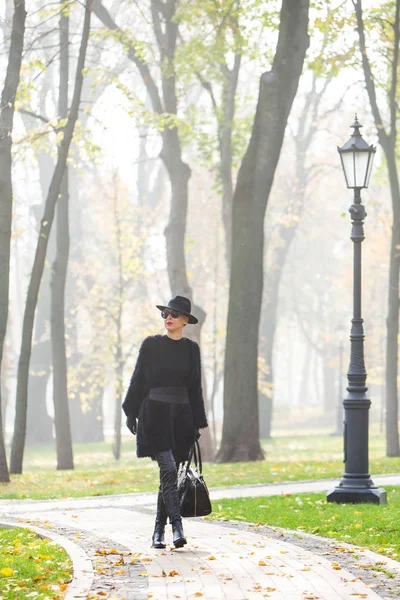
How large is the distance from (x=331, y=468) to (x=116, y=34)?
10.2 meters

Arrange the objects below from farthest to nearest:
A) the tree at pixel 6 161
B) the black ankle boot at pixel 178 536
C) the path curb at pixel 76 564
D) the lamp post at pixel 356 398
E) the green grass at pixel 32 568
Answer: the tree at pixel 6 161, the lamp post at pixel 356 398, the black ankle boot at pixel 178 536, the green grass at pixel 32 568, the path curb at pixel 76 564

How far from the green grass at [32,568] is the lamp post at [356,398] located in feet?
13.7

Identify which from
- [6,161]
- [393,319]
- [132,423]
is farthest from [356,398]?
[393,319]

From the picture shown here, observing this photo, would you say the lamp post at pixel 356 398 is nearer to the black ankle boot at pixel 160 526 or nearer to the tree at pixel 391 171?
the black ankle boot at pixel 160 526

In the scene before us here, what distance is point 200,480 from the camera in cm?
952

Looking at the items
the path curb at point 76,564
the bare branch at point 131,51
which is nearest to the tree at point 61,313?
the bare branch at point 131,51

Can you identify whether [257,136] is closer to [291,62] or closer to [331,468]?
[291,62]

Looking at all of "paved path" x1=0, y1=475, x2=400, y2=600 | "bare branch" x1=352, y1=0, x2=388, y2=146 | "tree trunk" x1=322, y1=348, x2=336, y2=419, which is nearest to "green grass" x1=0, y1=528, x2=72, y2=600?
"paved path" x1=0, y1=475, x2=400, y2=600

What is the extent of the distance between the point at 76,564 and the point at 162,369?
1.69 m

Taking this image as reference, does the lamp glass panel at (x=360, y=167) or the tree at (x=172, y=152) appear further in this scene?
the tree at (x=172, y=152)

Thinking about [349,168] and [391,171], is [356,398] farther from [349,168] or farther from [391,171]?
[391,171]

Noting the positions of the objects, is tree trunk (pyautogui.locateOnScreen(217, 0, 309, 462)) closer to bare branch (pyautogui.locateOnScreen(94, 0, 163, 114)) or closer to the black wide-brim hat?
bare branch (pyautogui.locateOnScreen(94, 0, 163, 114))

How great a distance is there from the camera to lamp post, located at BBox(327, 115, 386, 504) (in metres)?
13.2

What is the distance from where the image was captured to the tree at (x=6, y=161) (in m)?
17.8
